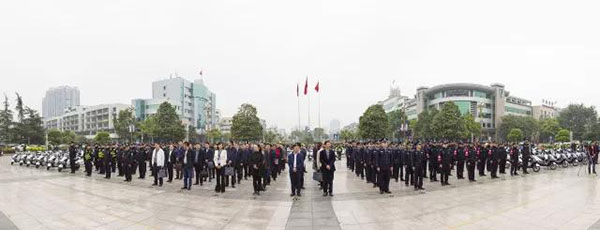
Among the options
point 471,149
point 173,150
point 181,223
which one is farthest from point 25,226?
point 471,149

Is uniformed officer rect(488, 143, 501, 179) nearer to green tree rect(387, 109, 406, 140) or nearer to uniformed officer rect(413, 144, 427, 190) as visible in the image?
uniformed officer rect(413, 144, 427, 190)

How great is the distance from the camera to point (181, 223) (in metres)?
8.01

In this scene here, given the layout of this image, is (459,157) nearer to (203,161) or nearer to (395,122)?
(203,161)

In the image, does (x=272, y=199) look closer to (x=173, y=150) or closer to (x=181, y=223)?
(x=181, y=223)

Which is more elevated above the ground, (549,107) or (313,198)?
(549,107)

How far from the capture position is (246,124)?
57562 millimetres

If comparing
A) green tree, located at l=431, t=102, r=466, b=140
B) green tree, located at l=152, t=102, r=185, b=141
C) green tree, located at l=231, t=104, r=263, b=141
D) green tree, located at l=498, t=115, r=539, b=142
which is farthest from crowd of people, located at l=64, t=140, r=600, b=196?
green tree, located at l=498, t=115, r=539, b=142

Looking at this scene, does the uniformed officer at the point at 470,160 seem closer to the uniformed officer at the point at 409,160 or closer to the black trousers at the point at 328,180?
the uniformed officer at the point at 409,160

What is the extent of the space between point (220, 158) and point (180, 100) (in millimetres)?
95290

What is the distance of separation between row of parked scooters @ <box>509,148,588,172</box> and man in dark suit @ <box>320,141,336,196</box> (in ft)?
41.5

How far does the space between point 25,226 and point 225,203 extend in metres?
4.55

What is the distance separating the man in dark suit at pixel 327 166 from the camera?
38.0 ft

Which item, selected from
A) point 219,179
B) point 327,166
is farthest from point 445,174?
point 219,179

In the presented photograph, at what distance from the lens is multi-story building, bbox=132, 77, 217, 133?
96.4 metres
